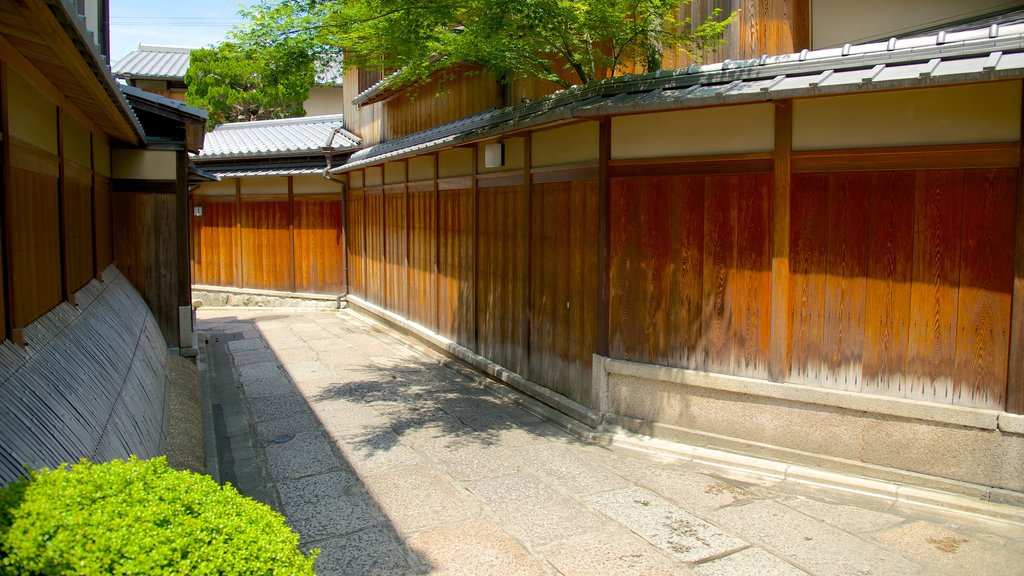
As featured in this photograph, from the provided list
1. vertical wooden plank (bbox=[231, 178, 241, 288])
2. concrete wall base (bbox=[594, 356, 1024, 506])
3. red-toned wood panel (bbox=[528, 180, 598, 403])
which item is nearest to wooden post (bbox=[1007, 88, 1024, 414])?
concrete wall base (bbox=[594, 356, 1024, 506])

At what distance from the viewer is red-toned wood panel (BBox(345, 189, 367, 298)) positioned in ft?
63.7

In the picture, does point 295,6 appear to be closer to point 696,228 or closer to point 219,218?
point 696,228

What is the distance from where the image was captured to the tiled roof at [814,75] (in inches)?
224

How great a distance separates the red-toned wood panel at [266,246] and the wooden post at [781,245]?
54.8 ft

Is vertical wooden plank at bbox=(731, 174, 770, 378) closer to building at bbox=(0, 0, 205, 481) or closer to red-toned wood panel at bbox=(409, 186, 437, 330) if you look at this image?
building at bbox=(0, 0, 205, 481)

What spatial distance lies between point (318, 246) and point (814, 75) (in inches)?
658

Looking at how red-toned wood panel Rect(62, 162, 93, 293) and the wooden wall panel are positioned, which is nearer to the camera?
red-toned wood panel Rect(62, 162, 93, 293)

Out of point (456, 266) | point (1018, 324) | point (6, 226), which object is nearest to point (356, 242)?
point (456, 266)

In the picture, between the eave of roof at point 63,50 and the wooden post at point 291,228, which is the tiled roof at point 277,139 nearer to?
the wooden post at point 291,228

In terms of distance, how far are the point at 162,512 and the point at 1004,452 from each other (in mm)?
6402

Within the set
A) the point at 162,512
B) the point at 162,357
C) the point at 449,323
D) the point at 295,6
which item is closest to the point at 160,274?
the point at 162,357

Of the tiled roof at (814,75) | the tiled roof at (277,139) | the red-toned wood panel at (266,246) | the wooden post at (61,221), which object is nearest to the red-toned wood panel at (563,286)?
the tiled roof at (814,75)

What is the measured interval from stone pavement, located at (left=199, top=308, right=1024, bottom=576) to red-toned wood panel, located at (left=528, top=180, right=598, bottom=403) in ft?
2.36

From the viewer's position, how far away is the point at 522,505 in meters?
6.76
